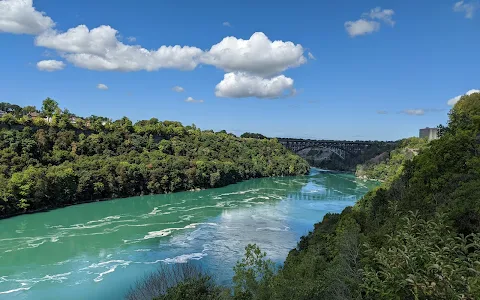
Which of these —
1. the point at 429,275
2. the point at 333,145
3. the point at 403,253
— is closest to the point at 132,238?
the point at 403,253

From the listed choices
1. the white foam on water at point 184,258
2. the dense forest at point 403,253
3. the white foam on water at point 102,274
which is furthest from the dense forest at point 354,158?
the white foam on water at point 102,274

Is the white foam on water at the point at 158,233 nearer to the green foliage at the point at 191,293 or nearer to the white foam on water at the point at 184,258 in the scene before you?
the white foam on water at the point at 184,258

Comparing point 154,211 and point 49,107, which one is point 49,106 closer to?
point 49,107

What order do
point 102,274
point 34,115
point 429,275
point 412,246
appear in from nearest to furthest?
point 429,275 → point 412,246 → point 102,274 → point 34,115

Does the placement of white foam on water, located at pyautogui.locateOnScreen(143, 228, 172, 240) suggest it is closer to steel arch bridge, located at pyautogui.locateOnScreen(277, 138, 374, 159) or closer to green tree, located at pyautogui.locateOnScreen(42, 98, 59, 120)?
green tree, located at pyautogui.locateOnScreen(42, 98, 59, 120)

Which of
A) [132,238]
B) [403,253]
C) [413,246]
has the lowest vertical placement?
[132,238]

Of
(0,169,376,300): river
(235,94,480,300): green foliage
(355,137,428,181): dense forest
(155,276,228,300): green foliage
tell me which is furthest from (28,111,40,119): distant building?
(355,137,428,181): dense forest
